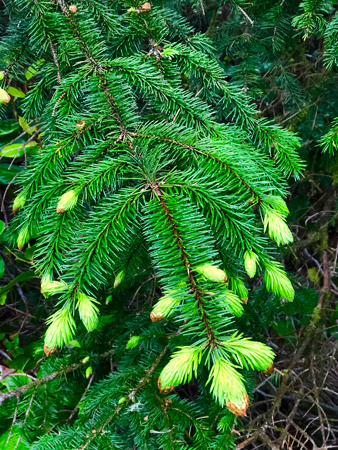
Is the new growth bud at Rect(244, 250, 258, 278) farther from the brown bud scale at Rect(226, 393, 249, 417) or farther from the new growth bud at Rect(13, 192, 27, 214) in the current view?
the new growth bud at Rect(13, 192, 27, 214)

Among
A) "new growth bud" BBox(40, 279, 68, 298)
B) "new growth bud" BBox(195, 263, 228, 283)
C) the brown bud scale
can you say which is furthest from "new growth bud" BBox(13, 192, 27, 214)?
the brown bud scale

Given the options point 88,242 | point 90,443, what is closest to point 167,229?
point 88,242

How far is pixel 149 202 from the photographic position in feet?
1.97

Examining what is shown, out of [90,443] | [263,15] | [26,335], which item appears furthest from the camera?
[26,335]

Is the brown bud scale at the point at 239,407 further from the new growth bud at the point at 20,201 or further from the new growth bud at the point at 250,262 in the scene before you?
the new growth bud at the point at 20,201

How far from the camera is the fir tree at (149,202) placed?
55 cm

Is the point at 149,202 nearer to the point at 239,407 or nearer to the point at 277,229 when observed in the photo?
the point at 277,229

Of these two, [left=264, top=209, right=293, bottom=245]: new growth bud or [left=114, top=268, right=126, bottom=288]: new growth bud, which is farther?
[left=114, top=268, right=126, bottom=288]: new growth bud

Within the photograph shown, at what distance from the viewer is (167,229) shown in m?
0.57

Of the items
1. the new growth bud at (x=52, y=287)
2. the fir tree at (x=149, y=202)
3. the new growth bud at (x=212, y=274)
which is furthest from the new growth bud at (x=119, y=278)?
the new growth bud at (x=212, y=274)

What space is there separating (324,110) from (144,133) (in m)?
1.33

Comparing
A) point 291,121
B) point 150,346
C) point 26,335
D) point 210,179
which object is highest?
point 210,179

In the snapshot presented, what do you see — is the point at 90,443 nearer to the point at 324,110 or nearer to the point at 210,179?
the point at 210,179

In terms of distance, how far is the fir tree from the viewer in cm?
55
